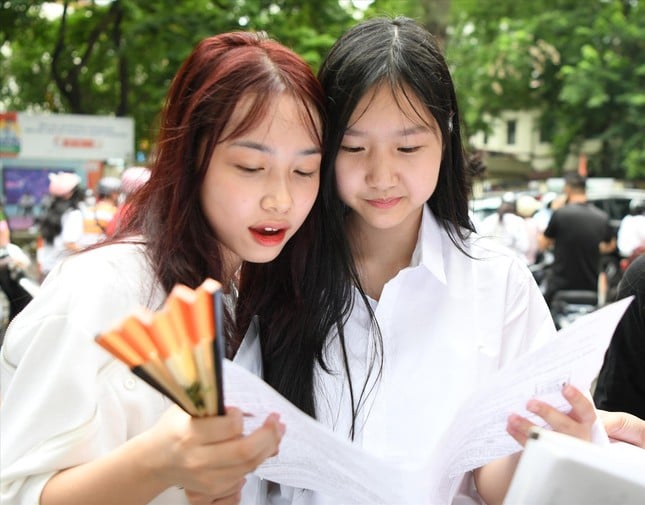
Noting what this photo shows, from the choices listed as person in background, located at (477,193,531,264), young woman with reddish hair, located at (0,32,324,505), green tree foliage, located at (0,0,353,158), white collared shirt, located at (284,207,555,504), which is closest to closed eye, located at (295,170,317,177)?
young woman with reddish hair, located at (0,32,324,505)

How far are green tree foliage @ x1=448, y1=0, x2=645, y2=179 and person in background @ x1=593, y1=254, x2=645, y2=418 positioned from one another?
582 inches

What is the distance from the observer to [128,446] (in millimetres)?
945

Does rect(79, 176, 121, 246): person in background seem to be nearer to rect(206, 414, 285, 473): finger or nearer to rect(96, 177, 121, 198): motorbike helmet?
rect(96, 177, 121, 198): motorbike helmet

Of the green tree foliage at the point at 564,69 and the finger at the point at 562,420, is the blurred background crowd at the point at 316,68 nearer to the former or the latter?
the green tree foliage at the point at 564,69

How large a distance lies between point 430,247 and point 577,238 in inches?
205

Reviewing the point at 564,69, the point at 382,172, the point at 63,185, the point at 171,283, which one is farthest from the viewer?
the point at 564,69

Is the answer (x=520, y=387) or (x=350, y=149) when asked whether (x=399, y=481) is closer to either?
(x=520, y=387)

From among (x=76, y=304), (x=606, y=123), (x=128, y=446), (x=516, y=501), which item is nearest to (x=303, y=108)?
(x=76, y=304)

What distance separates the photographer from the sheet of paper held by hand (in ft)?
2.92

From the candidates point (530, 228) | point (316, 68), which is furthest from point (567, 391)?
point (316, 68)

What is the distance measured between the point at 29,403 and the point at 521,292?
3.15 ft

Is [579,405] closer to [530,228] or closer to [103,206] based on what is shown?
[103,206]

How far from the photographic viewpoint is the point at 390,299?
1.46 meters

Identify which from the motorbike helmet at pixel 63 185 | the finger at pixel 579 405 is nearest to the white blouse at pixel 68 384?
the finger at pixel 579 405
